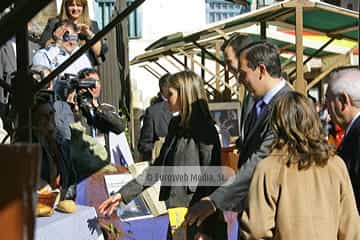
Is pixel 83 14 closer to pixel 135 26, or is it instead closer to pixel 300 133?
pixel 300 133

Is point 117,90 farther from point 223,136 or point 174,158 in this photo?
point 174,158

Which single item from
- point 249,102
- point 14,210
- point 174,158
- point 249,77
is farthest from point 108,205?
point 14,210

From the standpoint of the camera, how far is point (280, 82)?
424cm

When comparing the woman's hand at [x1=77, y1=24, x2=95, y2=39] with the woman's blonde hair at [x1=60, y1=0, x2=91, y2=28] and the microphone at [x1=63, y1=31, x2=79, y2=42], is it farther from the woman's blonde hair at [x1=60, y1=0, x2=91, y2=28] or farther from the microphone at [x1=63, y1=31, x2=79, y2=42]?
the woman's blonde hair at [x1=60, y1=0, x2=91, y2=28]

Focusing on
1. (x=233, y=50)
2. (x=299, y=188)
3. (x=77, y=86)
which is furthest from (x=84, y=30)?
(x=299, y=188)

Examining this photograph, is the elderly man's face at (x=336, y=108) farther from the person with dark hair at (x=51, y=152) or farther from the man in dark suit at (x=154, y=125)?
the man in dark suit at (x=154, y=125)

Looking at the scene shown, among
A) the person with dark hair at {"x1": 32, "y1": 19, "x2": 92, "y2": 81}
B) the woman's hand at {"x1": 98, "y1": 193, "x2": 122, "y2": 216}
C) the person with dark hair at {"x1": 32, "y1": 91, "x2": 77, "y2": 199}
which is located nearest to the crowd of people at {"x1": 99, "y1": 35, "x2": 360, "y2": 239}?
the woman's hand at {"x1": 98, "y1": 193, "x2": 122, "y2": 216}

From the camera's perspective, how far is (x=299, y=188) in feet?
11.6

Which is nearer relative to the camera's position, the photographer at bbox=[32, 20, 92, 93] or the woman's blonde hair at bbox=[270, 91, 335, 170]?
the woman's blonde hair at bbox=[270, 91, 335, 170]

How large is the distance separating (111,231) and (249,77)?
163 centimetres

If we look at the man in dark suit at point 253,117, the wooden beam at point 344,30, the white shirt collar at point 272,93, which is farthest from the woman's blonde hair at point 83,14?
the wooden beam at point 344,30

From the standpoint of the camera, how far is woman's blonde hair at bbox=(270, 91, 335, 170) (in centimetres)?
357

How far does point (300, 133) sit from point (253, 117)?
0.69 meters

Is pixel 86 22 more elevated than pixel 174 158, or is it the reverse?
pixel 86 22
